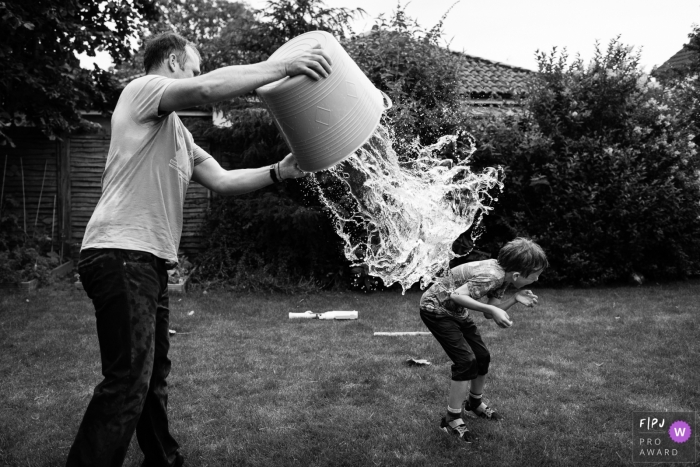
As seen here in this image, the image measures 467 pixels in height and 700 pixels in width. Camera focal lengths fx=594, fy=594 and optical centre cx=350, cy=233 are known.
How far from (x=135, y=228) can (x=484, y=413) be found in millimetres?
2665

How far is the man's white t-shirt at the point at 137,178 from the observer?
2.42 m

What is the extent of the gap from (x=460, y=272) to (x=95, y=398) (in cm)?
233

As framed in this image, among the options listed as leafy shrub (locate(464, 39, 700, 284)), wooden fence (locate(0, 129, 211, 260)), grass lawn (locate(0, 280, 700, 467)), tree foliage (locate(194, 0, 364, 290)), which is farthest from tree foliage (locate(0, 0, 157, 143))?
leafy shrub (locate(464, 39, 700, 284))

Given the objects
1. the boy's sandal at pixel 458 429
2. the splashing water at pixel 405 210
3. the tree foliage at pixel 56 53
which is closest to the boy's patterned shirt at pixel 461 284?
the splashing water at pixel 405 210

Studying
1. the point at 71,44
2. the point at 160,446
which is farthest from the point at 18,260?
the point at 160,446

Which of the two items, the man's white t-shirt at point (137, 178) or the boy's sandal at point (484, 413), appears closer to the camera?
the man's white t-shirt at point (137, 178)

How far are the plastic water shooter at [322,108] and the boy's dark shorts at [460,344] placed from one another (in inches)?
59.9

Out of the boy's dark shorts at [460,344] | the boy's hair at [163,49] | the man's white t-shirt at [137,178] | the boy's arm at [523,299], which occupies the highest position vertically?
the boy's hair at [163,49]

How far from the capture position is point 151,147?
2.49 meters

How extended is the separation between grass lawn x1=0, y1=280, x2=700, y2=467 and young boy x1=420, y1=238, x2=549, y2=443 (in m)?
0.22

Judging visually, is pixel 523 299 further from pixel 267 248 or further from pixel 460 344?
pixel 267 248

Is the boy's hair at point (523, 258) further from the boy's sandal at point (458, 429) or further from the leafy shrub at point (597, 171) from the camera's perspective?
the leafy shrub at point (597, 171)

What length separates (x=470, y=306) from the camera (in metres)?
3.48

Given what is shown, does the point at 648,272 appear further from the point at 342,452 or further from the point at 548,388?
the point at 342,452
